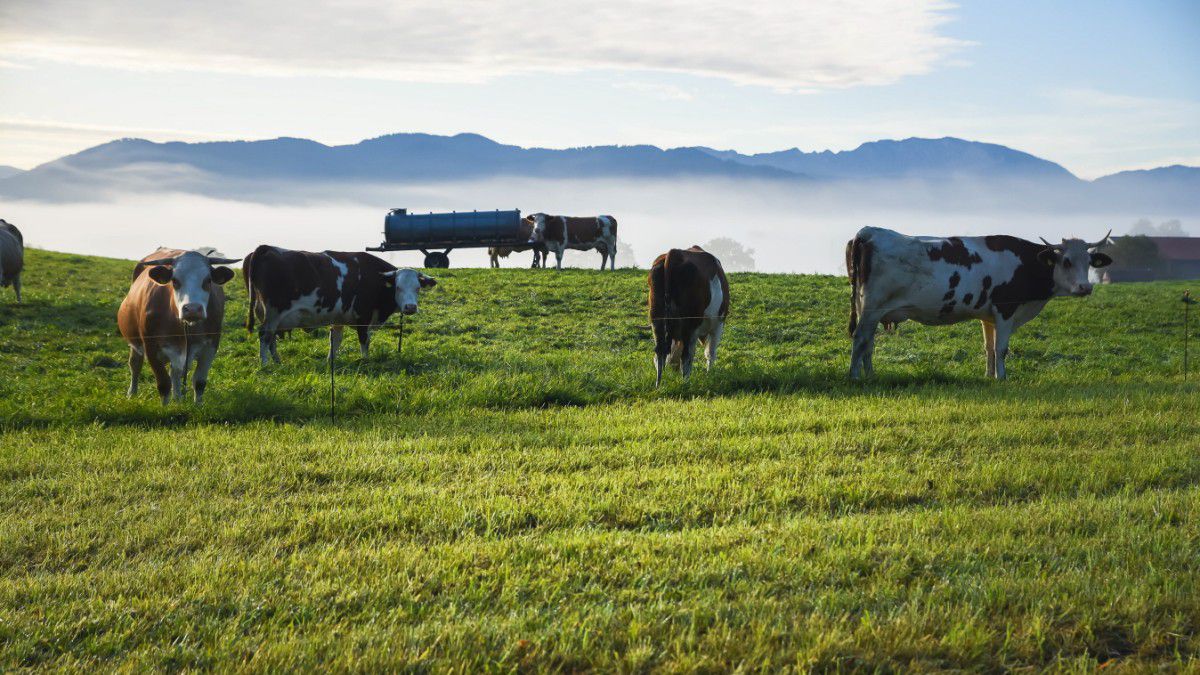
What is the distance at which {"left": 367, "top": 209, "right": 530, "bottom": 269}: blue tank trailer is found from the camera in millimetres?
42000

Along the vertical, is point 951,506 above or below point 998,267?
below

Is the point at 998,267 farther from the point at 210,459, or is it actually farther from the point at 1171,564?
the point at 210,459

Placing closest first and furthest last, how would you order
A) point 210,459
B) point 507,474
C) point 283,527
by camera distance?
1. point 283,527
2. point 507,474
3. point 210,459

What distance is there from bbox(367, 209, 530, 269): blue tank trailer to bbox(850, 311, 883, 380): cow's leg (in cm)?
2936

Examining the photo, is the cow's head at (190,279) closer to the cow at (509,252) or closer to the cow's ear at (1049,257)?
the cow's ear at (1049,257)

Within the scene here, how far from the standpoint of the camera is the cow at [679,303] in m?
13.0

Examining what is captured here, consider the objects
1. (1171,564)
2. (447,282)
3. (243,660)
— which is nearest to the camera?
(243,660)

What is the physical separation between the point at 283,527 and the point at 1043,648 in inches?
182

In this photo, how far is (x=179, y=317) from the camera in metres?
11.4

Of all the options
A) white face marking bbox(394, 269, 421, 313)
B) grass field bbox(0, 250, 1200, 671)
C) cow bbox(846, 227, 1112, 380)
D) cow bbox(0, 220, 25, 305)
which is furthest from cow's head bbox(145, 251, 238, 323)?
cow bbox(0, 220, 25, 305)

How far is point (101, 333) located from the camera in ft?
64.3

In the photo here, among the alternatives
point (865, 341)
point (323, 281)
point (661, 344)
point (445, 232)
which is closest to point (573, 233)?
point (445, 232)

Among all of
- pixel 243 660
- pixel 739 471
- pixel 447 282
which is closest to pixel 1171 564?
pixel 739 471

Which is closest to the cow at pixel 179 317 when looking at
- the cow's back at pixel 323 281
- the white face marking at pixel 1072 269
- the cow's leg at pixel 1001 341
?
the cow's back at pixel 323 281
